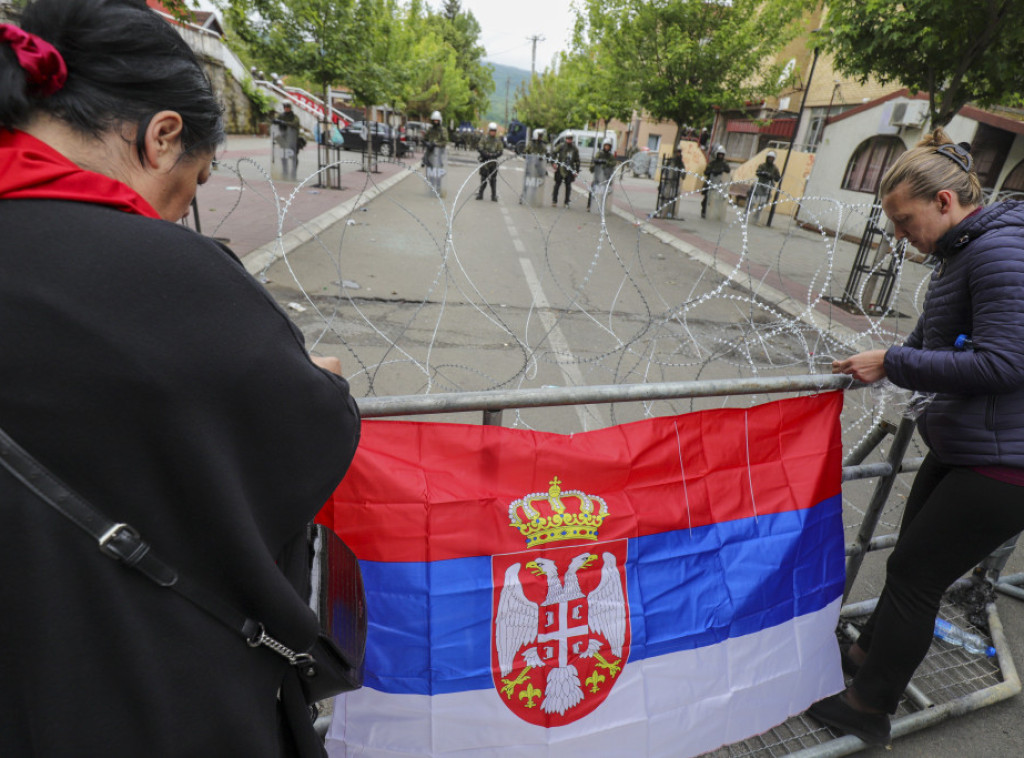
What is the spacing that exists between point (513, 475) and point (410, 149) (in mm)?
35663

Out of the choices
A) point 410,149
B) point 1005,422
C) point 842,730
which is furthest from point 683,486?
point 410,149

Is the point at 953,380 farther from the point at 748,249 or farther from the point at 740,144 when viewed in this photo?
the point at 740,144

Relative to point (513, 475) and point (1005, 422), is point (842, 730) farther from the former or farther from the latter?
point (513, 475)

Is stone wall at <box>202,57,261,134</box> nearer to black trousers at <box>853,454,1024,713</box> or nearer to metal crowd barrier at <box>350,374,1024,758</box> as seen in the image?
metal crowd barrier at <box>350,374,1024,758</box>

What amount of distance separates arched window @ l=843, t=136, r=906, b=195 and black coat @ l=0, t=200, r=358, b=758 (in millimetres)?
18096

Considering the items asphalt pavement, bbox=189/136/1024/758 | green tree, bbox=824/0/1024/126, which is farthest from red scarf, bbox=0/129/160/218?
green tree, bbox=824/0/1024/126

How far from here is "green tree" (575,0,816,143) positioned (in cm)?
1548

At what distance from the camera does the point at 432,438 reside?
1615 mm

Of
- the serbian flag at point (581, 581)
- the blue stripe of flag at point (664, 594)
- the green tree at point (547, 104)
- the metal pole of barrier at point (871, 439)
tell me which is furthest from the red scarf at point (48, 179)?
the green tree at point (547, 104)

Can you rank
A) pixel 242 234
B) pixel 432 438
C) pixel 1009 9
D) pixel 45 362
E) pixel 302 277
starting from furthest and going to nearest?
pixel 242 234, pixel 302 277, pixel 1009 9, pixel 432 438, pixel 45 362

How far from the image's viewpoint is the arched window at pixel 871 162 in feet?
51.8

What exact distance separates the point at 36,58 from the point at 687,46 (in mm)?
17374

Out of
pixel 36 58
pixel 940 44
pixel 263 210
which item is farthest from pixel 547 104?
pixel 36 58

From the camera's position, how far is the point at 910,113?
46.9ft
